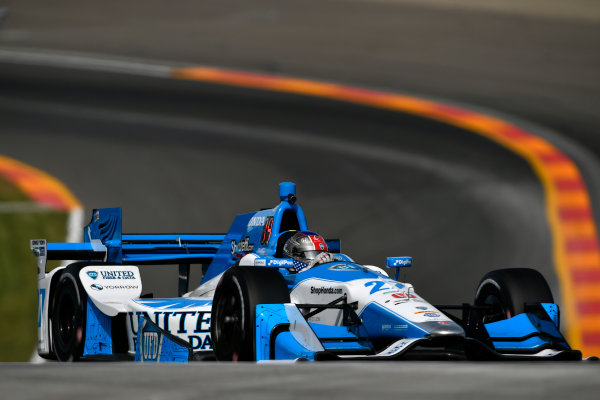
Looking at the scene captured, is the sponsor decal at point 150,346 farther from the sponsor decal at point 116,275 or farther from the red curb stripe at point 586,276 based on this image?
the red curb stripe at point 586,276

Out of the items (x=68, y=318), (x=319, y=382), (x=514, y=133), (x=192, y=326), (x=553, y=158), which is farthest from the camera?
(x=514, y=133)

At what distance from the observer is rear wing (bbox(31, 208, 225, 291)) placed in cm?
1021

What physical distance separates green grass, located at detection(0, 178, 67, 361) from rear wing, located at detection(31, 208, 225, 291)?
179 centimetres

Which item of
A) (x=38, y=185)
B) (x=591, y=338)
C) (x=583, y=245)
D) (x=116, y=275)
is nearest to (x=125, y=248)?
(x=116, y=275)

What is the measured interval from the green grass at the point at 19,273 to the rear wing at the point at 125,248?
5.86 feet

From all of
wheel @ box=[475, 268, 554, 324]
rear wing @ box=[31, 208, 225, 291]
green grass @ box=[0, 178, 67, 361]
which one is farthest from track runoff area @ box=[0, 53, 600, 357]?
rear wing @ box=[31, 208, 225, 291]

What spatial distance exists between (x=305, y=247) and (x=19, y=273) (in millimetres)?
6168

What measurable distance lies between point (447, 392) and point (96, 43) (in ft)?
79.6

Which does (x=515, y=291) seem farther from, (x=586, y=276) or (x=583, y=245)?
(x=583, y=245)

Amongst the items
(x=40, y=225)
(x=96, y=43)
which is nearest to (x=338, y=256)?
(x=40, y=225)

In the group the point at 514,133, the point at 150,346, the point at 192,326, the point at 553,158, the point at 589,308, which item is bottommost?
the point at 150,346

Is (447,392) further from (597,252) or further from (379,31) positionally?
(379,31)

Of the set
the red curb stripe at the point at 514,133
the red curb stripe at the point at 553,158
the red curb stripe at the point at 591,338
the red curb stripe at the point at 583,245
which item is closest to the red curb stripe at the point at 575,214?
the red curb stripe at the point at 583,245

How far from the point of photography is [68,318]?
9.88m
